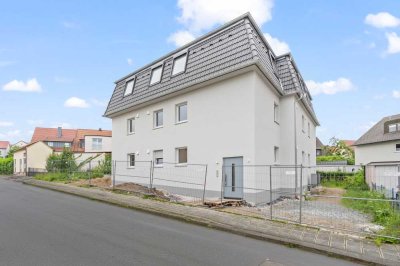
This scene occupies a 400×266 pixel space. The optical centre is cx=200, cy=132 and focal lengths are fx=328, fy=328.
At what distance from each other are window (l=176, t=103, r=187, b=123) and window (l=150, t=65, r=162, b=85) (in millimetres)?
2465

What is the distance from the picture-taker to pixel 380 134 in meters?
38.8

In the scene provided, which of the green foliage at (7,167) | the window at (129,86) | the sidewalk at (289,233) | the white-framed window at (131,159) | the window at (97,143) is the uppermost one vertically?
the window at (129,86)

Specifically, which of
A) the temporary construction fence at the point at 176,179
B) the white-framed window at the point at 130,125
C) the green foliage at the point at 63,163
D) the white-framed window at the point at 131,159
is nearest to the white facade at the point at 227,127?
the temporary construction fence at the point at 176,179

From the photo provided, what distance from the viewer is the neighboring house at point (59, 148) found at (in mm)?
41344

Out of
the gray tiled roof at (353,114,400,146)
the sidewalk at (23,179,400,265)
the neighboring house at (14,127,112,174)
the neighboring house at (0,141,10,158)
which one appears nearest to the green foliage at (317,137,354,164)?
the gray tiled roof at (353,114,400,146)

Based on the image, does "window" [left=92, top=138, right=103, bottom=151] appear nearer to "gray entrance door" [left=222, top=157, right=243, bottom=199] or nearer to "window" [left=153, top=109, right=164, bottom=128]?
"window" [left=153, top=109, right=164, bottom=128]

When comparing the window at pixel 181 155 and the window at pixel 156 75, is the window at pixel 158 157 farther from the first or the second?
the window at pixel 156 75

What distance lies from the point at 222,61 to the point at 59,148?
4115 centimetres

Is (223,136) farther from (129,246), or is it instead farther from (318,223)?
(129,246)

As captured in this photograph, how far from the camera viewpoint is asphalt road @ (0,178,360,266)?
5852 mm

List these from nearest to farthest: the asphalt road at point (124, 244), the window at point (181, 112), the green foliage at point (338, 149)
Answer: the asphalt road at point (124, 244) < the window at point (181, 112) < the green foliage at point (338, 149)

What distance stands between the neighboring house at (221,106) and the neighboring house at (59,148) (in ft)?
57.1

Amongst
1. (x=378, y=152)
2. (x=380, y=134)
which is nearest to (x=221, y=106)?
(x=378, y=152)

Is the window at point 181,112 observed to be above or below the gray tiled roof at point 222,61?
below
